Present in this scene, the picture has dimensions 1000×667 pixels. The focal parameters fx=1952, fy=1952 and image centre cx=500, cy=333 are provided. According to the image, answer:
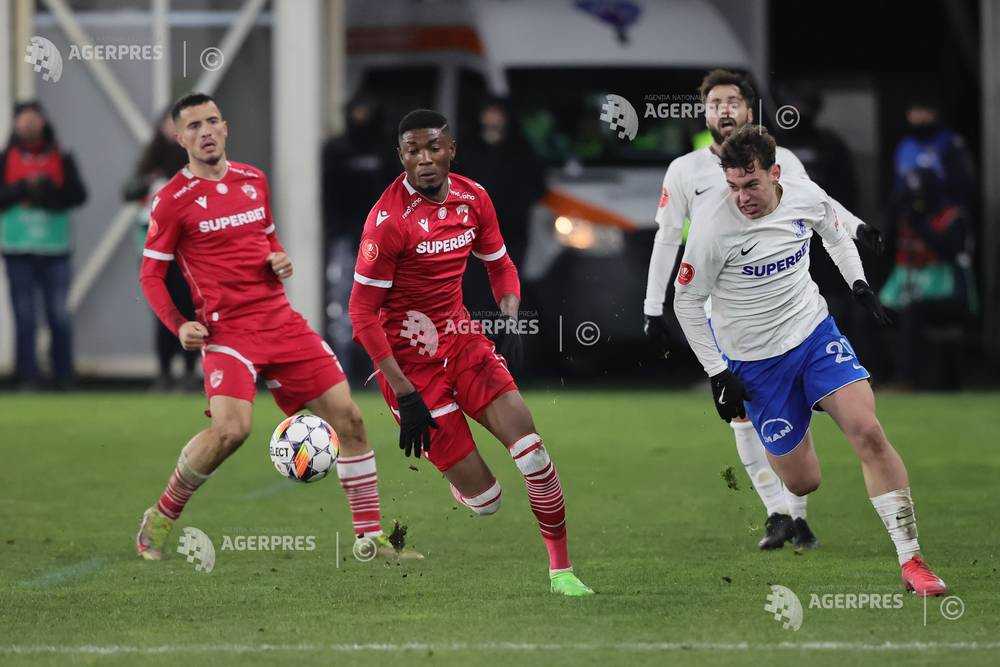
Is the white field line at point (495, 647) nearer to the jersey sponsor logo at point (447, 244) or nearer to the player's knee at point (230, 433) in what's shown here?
the jersey sponsor logo at point (447, 244)

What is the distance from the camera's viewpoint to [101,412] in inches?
590

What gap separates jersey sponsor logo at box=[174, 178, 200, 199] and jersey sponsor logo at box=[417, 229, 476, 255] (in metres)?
1.47

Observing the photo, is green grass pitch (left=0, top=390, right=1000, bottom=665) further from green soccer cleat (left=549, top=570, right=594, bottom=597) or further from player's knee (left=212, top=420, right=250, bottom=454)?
player's knee (left=212, top=420, right=250, bottom=454)

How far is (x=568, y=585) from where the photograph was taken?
7562mm

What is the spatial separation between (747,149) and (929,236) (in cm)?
830

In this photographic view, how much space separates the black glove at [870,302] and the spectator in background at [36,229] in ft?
31.7

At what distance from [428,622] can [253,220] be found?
2.61 m

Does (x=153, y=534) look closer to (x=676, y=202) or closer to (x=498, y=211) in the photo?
(x=676, y=202)

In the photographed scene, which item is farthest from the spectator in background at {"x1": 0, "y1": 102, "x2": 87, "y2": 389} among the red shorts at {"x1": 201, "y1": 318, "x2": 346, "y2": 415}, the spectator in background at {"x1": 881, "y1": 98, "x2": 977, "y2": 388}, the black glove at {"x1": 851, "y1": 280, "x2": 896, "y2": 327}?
the black glove at {"x1": 851, "y1": 280, "x2": 896, "y2": 327}

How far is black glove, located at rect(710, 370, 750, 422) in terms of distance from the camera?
7781mm

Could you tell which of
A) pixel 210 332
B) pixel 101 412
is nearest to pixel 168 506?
pixel 210 332

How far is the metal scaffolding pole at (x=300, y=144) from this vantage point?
1703cm

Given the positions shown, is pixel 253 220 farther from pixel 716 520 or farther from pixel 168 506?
pixel 716 520

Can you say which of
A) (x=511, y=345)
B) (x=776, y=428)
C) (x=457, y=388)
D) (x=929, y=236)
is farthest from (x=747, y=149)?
Answer: (x=929, y=236)
